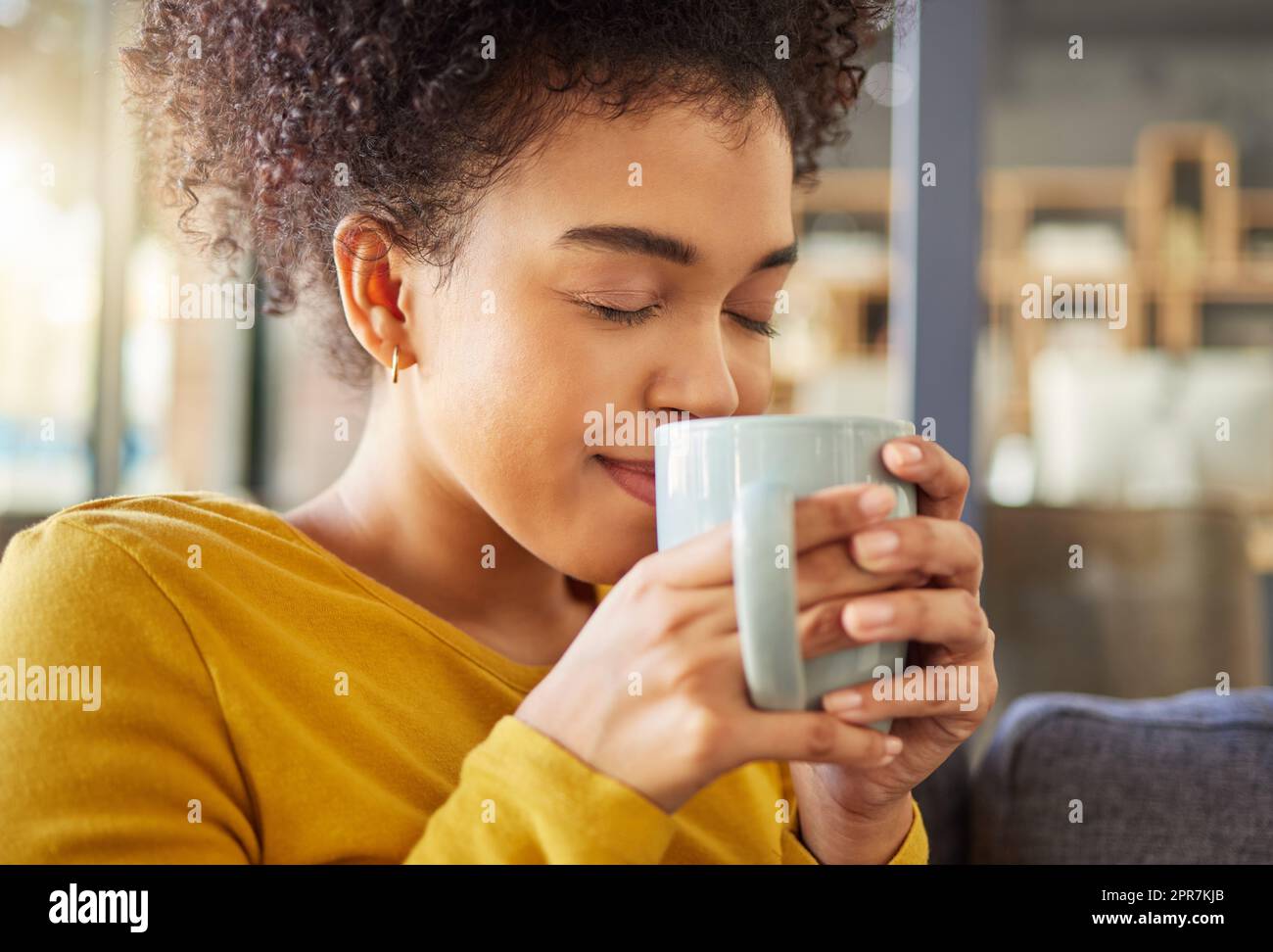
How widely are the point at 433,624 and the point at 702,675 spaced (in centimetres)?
35

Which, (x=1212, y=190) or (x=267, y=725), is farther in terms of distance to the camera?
(x=1212, y=190)

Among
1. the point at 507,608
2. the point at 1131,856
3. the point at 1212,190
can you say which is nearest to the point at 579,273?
the point at 507,608

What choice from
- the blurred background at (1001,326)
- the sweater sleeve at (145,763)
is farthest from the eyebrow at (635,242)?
the blurred background at (1001,326)

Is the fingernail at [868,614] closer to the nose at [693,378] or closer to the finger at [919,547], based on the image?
the finger at [919,547]

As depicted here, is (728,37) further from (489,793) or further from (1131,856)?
(1131,856)

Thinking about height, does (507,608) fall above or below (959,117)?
below

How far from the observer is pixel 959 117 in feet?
5.04

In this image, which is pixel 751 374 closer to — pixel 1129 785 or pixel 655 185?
pixel 655 185

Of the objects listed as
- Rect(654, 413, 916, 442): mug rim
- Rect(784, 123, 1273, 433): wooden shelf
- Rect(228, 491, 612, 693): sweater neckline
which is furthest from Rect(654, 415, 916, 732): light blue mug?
Rect(784, 123, 1273, 433): wooden shelf

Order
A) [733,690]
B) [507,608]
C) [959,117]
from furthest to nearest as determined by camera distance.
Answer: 1. [959,117]
2. [507,608]
3. [733,690]

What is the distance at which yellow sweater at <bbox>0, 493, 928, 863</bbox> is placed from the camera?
0.62 meters

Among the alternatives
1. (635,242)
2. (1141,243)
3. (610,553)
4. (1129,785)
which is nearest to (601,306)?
(635,242)
